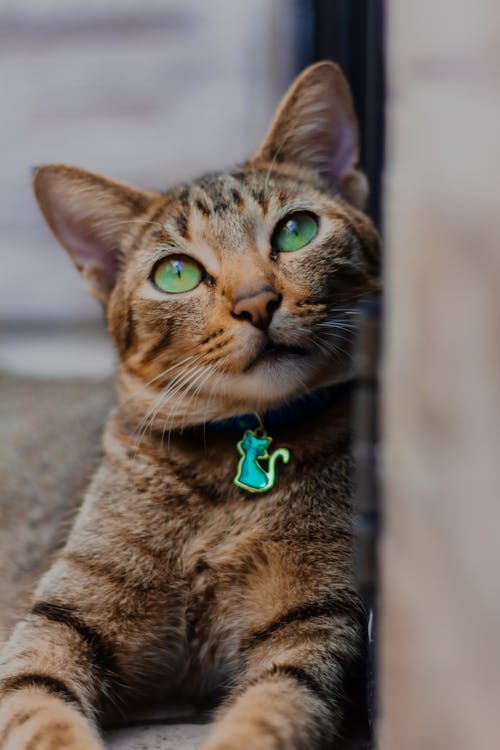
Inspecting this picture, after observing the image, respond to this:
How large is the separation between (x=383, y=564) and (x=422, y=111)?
1.75 feet

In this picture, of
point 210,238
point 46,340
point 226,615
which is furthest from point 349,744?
point 46,340

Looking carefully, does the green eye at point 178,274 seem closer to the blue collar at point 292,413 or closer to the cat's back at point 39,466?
the blue collar at point 292,413

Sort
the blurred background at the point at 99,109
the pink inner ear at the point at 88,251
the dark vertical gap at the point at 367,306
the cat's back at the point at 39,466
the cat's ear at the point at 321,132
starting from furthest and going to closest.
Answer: the blurred background at the point at 99,109
the cat's back at the point at 39,466
the pink inner ear at the point at 88,251
the cat's ear at the point at 321,132
the dark vertical gap at the point at 367,306

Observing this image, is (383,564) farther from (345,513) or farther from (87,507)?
(87,507)

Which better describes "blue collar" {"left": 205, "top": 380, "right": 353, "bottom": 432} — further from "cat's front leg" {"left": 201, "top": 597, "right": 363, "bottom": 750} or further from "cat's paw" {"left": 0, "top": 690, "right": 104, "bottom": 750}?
"cat's paw" {"left": 0, "top": 690, "right": 104, "bottom": 750}

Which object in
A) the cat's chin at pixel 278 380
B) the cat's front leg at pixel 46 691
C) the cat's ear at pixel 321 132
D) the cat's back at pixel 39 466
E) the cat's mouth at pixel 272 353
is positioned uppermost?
the cat's ear at pixel 321 132

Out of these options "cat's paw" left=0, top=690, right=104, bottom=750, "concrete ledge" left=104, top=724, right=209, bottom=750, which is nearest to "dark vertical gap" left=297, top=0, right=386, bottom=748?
"concrete ledge" left=104, top=724, right=209, bottom=750

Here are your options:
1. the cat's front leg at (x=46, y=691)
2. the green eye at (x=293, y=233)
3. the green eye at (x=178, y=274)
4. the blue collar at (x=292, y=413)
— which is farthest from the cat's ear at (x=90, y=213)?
the cat's front leg at (x=46, y=691)

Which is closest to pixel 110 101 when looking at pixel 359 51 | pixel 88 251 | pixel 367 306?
pixel 359 51

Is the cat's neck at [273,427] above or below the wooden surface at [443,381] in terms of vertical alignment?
below

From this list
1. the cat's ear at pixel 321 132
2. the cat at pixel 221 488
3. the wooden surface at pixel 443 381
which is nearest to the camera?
the wooden surface at pixel 443 381

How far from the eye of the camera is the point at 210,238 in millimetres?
1723

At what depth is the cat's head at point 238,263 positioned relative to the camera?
157 centimetres

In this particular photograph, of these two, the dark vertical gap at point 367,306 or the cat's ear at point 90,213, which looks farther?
the cat's ear at point 90,213
